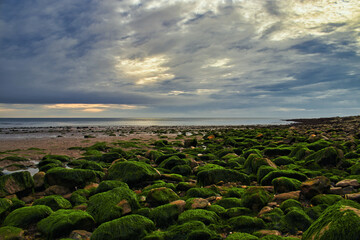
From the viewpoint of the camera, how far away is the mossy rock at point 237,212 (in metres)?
4.60

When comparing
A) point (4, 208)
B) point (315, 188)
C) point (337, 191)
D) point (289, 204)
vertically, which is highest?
point (315, 188)

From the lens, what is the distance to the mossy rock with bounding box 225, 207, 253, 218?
15.1 feet

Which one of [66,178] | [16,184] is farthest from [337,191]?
[16,184]

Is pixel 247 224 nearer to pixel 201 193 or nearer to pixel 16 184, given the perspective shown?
pixel 201 193

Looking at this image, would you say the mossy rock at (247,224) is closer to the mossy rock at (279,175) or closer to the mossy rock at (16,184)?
the mossy rock at (279,175)

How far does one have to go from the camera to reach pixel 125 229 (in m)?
3.93

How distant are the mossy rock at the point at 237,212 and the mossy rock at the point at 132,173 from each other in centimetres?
335

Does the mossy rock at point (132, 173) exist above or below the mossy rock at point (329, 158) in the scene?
below

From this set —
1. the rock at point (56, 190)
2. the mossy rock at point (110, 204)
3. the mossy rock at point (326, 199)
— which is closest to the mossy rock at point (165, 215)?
the mossy rock at point (110, 204)

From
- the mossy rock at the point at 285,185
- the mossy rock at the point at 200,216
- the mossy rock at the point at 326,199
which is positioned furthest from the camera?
the mossy rock at the point at 285,185

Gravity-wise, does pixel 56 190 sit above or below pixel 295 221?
below

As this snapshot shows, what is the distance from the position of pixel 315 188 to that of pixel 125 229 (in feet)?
14.6

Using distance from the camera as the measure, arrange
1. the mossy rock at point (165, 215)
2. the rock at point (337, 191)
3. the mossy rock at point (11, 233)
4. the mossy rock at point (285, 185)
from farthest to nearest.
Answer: the mossy rock at point (285, 185)
the rock at point (337, 191)
the mossy rock at point (165, 215)
the mossy rock at point (11, 233)

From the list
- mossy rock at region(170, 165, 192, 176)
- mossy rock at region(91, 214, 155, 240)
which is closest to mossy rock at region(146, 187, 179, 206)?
mossy rock at region(91, 214, 155, 240)
